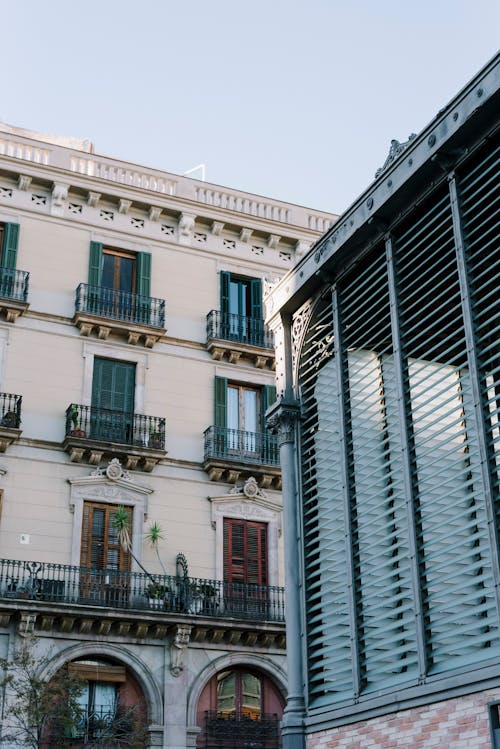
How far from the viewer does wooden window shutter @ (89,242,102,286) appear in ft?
95.9

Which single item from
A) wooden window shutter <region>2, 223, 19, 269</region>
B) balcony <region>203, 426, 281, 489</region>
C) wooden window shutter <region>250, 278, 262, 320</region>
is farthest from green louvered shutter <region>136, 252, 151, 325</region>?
balcony <region>203, 426, 281, 489</region>

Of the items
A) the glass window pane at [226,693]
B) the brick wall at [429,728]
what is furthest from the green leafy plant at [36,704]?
the brick wall at [429,728]

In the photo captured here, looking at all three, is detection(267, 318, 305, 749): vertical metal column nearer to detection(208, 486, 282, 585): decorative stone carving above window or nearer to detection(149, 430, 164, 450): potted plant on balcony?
detection(149, 430, 164, 450): potted plant on balcony

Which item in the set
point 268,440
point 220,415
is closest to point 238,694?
point 268,440

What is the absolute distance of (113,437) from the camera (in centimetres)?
2748

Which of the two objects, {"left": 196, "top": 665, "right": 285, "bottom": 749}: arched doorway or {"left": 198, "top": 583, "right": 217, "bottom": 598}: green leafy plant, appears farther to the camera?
{"left": 198, "top": 583, "right": 217, "bottom": 598}: green leafy plant

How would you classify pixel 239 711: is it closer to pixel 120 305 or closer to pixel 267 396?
pixel 267 396

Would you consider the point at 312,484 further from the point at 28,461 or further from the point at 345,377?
the point at 28,461

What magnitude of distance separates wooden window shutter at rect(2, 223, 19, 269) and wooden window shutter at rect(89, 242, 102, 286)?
Result: 2.10m

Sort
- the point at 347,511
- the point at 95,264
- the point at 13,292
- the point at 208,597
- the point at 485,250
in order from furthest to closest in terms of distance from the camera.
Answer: the point at 95,264
the point at 13,292
the point at 208,597
the point at 347,511
the point at 485,250

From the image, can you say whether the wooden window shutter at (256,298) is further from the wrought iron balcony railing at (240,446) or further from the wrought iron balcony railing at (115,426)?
the wrought iron balcony railing at (115,426)

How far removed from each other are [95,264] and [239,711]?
12.5 m

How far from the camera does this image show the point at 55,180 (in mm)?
29594

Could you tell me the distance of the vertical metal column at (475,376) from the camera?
33.6ft
